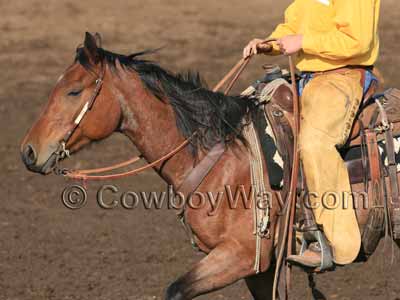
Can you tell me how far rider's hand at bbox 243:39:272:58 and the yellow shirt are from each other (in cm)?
21

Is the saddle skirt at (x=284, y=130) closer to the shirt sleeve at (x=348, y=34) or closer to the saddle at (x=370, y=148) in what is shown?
the saddle at (x=370, y=148)

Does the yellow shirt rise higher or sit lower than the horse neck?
higher

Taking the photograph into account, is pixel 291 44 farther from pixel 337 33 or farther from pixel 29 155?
pixel 29 155

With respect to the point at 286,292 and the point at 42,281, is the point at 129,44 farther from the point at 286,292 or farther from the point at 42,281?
the point at 286,292

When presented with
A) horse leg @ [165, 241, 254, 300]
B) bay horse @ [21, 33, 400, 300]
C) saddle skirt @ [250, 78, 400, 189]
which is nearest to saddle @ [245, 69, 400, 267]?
saddle skirt @ [250, 78, 400, 189]

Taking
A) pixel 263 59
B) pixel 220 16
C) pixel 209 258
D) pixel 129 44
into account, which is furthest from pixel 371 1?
pixel 220 16

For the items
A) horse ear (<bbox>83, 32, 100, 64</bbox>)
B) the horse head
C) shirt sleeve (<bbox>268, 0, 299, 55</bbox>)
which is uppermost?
shirt sleeve (<bbox>268, 0, 299, 55</bbox>)

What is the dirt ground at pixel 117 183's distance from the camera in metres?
8.12

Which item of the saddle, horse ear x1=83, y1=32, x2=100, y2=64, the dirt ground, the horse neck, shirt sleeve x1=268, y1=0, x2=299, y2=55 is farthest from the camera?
the dirt ground

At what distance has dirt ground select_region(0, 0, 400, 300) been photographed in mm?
8125

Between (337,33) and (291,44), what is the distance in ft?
0.92

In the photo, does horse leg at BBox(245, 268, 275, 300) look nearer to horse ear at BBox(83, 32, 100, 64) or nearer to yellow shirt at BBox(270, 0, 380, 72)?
yellow shirt at BBox(270, 0, 380, 72)

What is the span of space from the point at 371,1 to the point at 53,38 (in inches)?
504

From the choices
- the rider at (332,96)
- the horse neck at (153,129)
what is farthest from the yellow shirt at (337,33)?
the horse neck at (153,129)
